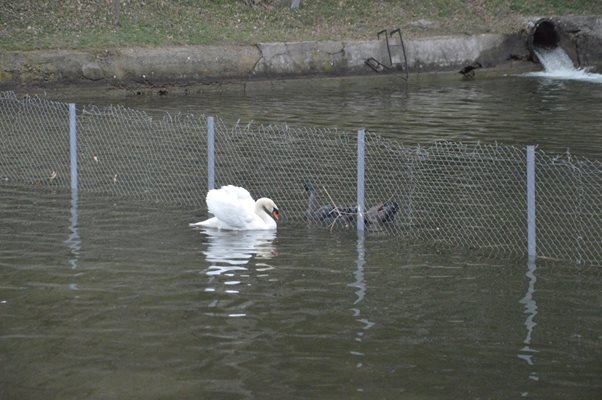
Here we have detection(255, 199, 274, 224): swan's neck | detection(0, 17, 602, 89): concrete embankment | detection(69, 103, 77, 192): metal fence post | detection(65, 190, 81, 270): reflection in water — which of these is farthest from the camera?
detection(0, 17, 602, 89): concrete embankment

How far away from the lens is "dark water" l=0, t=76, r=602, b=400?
27.4 feet

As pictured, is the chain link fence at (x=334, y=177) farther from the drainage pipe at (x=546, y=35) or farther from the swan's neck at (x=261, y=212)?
the drainage pipe at (x=546, y=35)

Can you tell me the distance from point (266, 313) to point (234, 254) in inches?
103

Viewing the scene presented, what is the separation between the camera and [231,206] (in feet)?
44.8

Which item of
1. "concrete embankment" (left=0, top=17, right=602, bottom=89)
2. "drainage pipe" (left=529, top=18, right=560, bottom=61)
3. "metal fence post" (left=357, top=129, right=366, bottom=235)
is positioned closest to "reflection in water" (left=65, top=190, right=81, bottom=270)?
"metal fence post" (left=357, top=129, right=366, bottom=235)

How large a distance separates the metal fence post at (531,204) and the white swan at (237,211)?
3.27m

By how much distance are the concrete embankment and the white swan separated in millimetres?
15537

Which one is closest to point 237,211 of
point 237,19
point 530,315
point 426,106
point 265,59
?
point 530,315

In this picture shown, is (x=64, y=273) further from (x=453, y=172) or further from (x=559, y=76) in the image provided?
(x=559, y=76)

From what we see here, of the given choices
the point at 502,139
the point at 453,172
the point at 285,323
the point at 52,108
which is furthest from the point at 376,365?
the point at 52,108

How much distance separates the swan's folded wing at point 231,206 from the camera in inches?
537

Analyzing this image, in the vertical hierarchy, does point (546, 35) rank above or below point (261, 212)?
above

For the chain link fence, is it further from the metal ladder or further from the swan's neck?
the metal ladder

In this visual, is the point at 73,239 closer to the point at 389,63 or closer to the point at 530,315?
the point at 530,315
